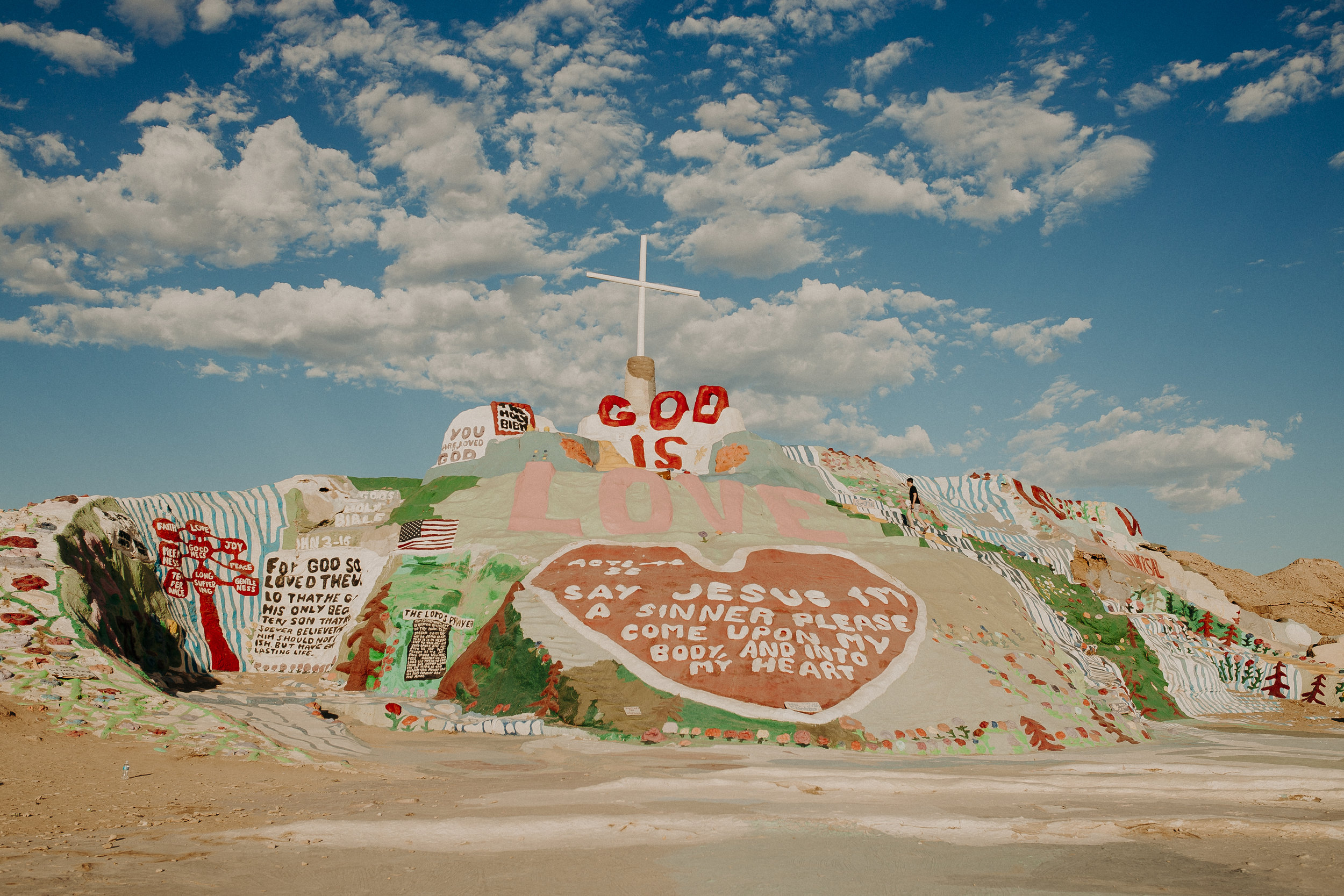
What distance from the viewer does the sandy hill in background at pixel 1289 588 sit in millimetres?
33375

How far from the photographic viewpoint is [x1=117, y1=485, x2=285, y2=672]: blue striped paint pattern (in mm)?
A: 21469

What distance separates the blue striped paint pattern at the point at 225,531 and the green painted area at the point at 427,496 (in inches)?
135

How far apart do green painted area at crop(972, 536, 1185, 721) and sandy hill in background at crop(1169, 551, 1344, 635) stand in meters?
11.9

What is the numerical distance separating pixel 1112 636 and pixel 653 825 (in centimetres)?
2097

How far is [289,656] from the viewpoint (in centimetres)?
2167

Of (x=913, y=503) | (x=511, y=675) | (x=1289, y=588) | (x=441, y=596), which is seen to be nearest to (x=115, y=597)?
(x=441, y=596)

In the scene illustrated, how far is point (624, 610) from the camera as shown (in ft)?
59.6

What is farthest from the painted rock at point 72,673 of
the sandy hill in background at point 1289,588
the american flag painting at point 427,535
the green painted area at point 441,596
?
the sandy hill in background at point 1289,588

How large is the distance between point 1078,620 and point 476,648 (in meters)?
18.2

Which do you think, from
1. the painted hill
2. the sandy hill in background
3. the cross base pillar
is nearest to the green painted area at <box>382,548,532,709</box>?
the painted hill

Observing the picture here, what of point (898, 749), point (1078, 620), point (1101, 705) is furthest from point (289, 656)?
point (1078, 620)

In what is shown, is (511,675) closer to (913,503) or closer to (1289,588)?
(913,503)

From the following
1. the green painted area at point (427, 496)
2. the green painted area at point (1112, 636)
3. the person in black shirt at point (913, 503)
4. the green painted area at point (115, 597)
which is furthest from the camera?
the person in black shirt at point (913, 503)

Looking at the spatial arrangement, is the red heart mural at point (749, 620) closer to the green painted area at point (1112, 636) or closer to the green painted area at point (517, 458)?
the green painted area at point (517, 458)
